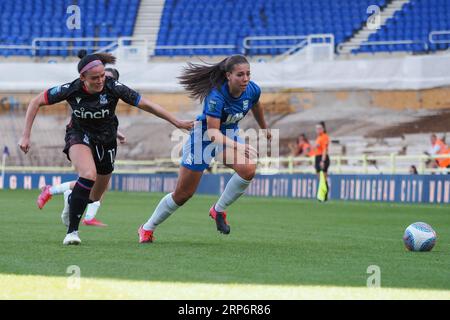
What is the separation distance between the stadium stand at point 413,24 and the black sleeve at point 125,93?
911 inches

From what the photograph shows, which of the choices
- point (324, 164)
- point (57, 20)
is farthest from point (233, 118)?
point (57, 20)

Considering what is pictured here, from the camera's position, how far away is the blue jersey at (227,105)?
32.6 ft

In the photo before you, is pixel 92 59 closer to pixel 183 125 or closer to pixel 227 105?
pixel 183 125

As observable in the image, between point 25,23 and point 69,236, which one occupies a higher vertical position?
point 25,23

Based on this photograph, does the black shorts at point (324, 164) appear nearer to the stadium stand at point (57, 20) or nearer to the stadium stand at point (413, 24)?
the stadium stand at point (413, 24)

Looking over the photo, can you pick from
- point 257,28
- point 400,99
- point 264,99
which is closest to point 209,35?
point 257,28

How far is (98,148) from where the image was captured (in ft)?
33.1

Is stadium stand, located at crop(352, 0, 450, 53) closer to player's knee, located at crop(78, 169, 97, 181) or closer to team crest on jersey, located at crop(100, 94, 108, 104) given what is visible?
team crest on jersey, located at crop(100, 94, 108, 104)

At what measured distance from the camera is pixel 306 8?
3584cm

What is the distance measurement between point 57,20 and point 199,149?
2721 cm

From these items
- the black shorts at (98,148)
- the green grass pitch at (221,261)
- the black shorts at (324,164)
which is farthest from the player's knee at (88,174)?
the black shorts at (324,164)

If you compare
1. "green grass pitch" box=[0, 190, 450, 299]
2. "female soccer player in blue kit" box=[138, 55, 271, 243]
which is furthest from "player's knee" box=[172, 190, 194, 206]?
"green grass pitch" box=[0, 190, 450, 299]

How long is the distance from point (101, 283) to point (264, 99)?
23.2 metres
